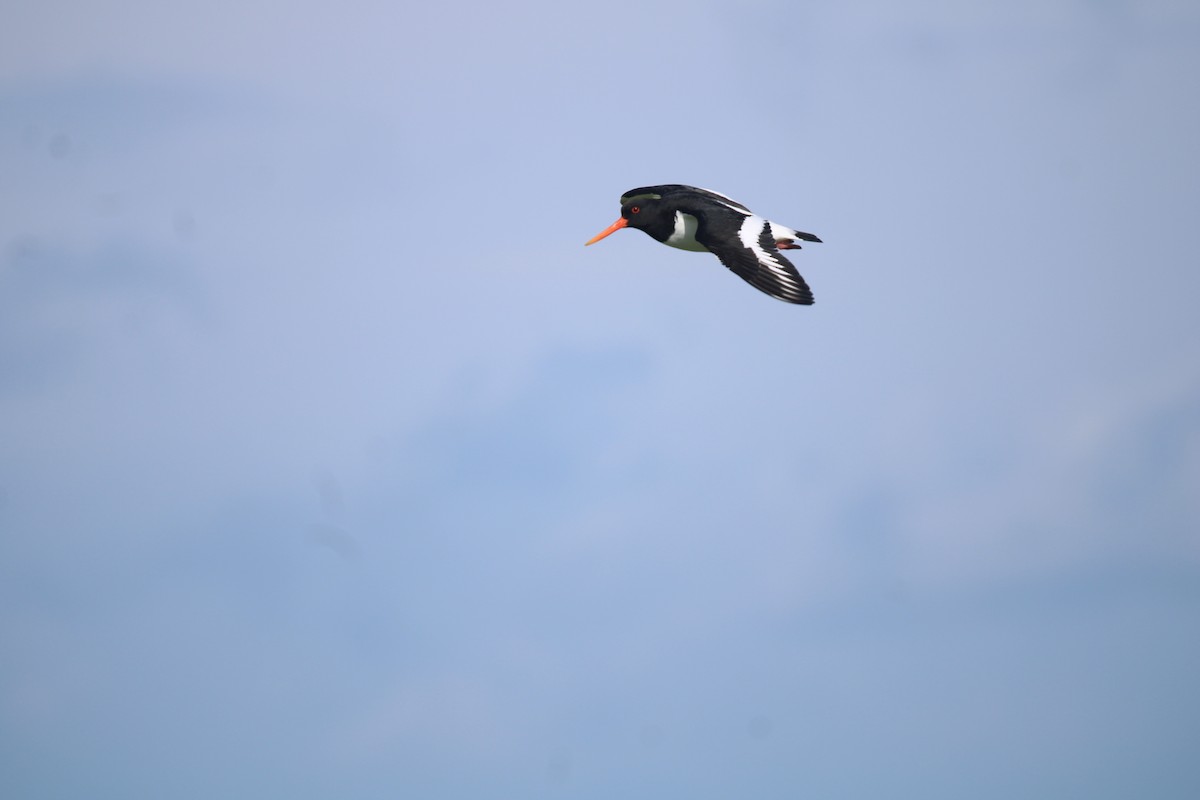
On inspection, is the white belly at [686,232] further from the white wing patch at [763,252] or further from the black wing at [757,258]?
the white wing patch at [763,252]

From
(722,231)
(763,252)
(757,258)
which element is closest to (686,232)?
(722,231)

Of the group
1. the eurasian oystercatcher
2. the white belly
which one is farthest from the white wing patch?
the white belly

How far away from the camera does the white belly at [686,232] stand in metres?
24.1

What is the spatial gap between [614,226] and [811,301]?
18.5ft

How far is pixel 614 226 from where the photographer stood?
25094 millimetres

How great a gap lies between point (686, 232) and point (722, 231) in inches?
56.0

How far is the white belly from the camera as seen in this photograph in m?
24.1

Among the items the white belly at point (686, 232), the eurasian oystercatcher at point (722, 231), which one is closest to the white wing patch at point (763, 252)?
the eurasian oystercatcher at point (722, 231)

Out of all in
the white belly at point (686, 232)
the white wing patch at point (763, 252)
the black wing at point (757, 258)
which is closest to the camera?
the black wing at point (757, 258)

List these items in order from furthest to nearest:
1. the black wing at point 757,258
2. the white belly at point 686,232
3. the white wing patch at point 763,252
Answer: the white belly at point 686,232 → the white wing patch at point 763,252 → the black wing at point 757,258

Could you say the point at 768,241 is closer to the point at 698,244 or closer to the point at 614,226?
the point at 698,244

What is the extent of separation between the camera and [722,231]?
2283 cm

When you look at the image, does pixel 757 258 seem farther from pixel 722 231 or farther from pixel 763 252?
pixel 722 231

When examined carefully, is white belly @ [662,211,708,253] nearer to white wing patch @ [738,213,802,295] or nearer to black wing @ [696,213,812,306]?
black wing @ [696,213,812,306]
